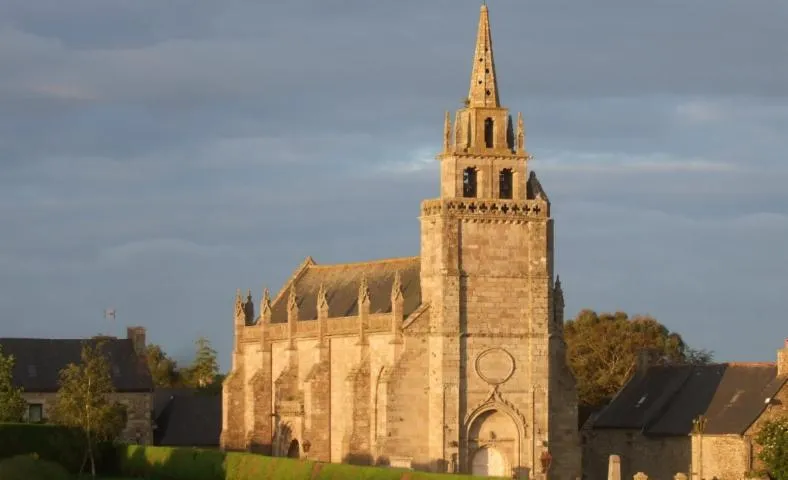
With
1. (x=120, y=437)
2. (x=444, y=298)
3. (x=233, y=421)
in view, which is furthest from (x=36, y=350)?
(x=444, y=298)

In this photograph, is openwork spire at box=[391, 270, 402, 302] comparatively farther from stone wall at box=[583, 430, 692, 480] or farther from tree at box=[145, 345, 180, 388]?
tree at box=[145, 345, 180, 388]

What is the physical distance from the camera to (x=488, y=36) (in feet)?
253

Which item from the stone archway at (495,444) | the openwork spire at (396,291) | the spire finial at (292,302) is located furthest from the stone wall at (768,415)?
the spire finial at (292,302)

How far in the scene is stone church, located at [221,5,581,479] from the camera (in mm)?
73375

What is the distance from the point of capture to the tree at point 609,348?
102m

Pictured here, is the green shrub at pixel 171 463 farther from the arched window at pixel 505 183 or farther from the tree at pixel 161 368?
the tree at pixel 161 368

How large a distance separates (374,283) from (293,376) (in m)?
6.57

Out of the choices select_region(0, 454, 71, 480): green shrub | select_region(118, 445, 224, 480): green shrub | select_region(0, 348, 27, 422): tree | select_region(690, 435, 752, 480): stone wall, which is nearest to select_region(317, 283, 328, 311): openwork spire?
select_region(118, 445, 224, 480): green shrub

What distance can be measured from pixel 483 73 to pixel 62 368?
1456 inches

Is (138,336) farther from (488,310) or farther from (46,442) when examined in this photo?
(488,310)

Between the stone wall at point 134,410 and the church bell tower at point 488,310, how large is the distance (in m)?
31.2

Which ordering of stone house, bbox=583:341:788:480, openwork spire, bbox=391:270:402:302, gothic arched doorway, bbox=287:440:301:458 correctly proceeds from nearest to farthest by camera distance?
openwork spire, bbox=391:270:402:302, stone house, bbox=583:341:788:480, gothic arched doorway, bbox=287:440:301:458

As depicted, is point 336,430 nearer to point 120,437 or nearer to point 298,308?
point 298,308

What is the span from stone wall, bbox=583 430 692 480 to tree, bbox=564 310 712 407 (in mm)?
13714
